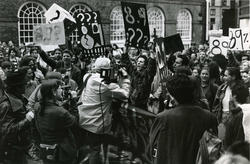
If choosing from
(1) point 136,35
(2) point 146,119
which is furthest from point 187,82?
(1) point 136,35

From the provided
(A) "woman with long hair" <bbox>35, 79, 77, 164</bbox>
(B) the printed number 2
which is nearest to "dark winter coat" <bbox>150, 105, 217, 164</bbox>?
(A) "woman with long hair" <bbox>35, 79, 77, 164</bbox>

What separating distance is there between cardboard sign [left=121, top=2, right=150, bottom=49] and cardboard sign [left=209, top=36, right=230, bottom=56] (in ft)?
12.0

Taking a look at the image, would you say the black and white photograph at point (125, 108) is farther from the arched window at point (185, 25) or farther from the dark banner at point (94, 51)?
the arched window at point (185, 25)

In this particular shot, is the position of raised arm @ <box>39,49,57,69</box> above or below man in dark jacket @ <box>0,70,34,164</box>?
above

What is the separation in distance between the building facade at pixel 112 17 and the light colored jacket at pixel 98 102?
18349mm

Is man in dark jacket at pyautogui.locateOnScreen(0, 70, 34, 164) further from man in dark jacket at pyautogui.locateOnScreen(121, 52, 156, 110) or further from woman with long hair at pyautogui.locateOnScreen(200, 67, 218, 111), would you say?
woman with long hair at pyautogui.locateOnScreen(200, 67, 218, 111)

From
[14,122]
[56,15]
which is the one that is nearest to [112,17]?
[56,15]

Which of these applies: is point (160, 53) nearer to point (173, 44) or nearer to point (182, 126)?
point (173, 44)

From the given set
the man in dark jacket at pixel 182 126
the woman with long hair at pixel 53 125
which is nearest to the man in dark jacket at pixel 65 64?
the woman with long hair at pixel 53 125

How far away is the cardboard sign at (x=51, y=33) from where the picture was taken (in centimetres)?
892

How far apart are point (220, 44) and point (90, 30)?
350 centimetres

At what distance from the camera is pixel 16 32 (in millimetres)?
22797

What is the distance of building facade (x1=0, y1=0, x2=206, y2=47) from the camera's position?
2272 centimetres

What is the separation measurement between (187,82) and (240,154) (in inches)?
46.8
